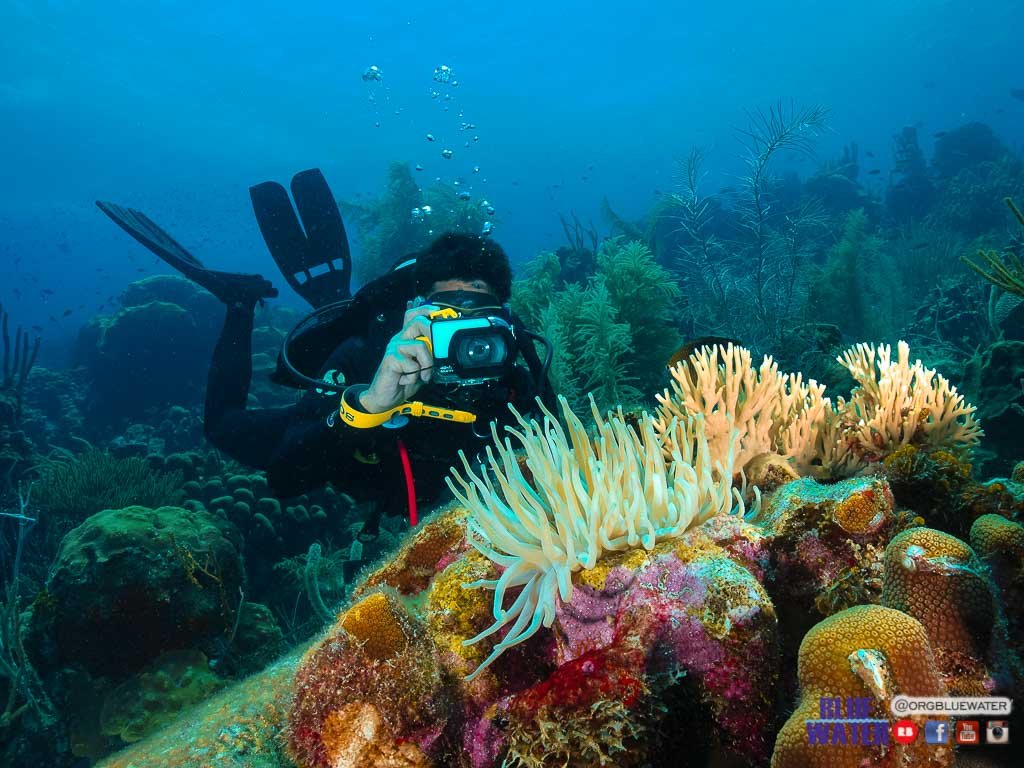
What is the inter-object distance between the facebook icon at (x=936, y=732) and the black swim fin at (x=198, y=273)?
27.5ft

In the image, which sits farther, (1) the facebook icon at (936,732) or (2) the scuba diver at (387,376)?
(2) the scuba diver at (387,376)

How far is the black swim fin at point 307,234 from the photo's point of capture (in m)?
8.41

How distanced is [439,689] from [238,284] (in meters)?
7.83

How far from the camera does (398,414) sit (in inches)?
163

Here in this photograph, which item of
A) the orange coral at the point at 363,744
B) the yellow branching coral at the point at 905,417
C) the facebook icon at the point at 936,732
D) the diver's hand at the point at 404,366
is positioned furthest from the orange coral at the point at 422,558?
the yellow branching coral at the point at 905,417

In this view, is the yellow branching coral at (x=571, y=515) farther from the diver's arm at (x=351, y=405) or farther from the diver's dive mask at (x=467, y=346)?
the diver's arm at (x=351, y=405)

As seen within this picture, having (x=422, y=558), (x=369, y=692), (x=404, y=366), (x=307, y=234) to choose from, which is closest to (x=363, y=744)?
(x=369, y=692)

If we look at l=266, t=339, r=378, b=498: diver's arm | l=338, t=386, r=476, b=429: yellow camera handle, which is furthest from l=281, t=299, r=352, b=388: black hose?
l=338, t=386, r=476, b=429: yellow camera handle

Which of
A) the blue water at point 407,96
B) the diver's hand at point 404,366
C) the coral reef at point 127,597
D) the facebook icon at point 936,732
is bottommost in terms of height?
the coral reef at point 127,597

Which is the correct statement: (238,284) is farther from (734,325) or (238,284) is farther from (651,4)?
(651,4)

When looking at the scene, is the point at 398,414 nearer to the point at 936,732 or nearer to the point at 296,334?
the point at 296,334

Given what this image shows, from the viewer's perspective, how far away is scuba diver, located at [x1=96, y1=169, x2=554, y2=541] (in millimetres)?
3631

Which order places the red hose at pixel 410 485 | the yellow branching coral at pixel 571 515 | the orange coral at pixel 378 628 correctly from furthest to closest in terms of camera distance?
the red hose at pixel 410 485 < the orange coral at pixel 378 628 < the yellow branching coral at pixel 571 515

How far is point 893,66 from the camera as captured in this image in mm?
92625
